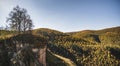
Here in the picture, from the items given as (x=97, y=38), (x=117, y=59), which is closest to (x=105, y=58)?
(x=117, y=59)

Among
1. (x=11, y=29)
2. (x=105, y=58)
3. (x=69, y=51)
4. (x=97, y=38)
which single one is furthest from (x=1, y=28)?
(x=97, y=38)

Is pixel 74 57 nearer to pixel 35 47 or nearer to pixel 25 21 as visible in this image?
pixel 35 47

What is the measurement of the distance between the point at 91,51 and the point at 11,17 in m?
14.9

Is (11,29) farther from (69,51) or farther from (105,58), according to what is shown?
(105,58)

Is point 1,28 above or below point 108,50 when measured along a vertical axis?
above

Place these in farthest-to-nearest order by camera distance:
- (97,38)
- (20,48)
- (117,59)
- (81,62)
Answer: (97,38) → (117,59) → (81,62) → (20,48)

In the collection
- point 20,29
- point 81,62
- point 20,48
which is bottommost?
point 81,62

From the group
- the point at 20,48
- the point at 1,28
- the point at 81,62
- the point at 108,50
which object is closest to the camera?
the point at 20,48

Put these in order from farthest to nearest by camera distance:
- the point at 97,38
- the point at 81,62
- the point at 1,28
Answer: the point at 97,38 → the point at 1,28 → the point at 81,62

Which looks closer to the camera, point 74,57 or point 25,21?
point 74,57

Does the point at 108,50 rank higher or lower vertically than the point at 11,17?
lower

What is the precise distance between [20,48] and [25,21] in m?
10.9

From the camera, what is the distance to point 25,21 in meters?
35.7

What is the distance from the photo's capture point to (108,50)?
34781mm
